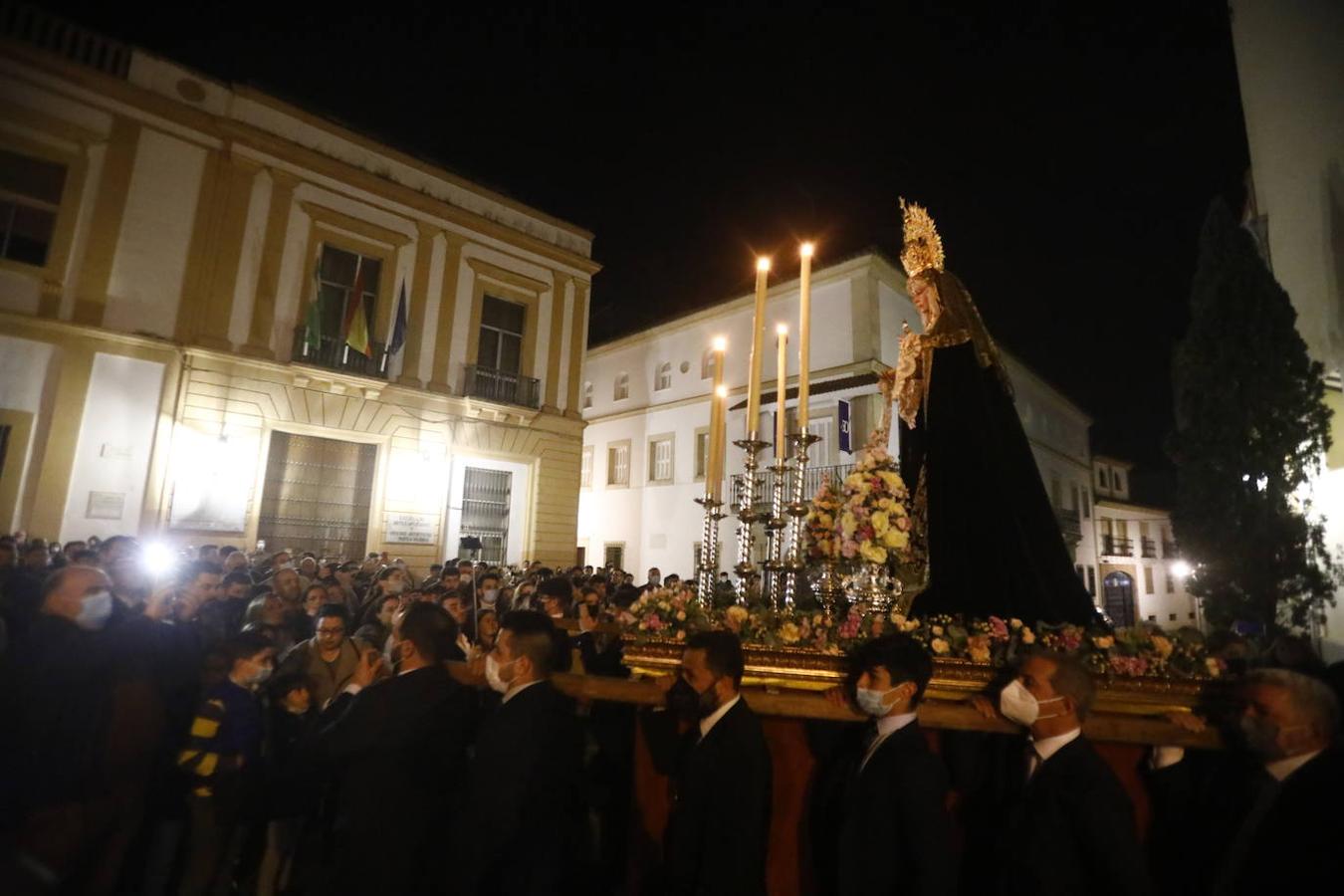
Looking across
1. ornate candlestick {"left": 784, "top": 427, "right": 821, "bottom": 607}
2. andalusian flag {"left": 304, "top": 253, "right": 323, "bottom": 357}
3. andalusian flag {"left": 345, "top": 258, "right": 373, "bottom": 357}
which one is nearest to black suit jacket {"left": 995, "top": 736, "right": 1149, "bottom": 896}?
ornate candlestick {"left": 784, "top": 427, "right": 821, "bottom": 607}

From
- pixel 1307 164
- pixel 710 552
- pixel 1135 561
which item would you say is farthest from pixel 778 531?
pixel 1135 561

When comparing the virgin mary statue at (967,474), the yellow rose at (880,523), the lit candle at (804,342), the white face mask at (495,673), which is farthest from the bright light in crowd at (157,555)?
the virgin mary statue at (967,474)

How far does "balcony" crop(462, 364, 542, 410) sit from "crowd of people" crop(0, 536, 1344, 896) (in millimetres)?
13385

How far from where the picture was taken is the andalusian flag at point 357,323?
584 inches

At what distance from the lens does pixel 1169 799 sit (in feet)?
8.82

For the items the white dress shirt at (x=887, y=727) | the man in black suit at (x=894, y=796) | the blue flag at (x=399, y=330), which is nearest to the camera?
the man in black suit at (x=894, y=796)

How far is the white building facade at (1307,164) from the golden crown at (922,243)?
847 cm

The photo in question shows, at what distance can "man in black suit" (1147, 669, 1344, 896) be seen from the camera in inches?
78.6

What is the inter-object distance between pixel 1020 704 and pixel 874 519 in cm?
147

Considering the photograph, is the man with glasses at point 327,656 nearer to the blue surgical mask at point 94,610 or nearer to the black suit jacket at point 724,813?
the blue surgical mask at point 94,610

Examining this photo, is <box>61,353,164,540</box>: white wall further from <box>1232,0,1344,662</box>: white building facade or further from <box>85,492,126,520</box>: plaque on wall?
<box>1232,0,1344,662</box>: white building facade

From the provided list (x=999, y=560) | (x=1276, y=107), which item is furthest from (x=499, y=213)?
(x=999, y=560)

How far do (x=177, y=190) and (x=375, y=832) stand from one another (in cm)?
1522

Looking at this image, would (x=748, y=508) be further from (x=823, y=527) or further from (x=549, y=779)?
(x=549, y=779)
